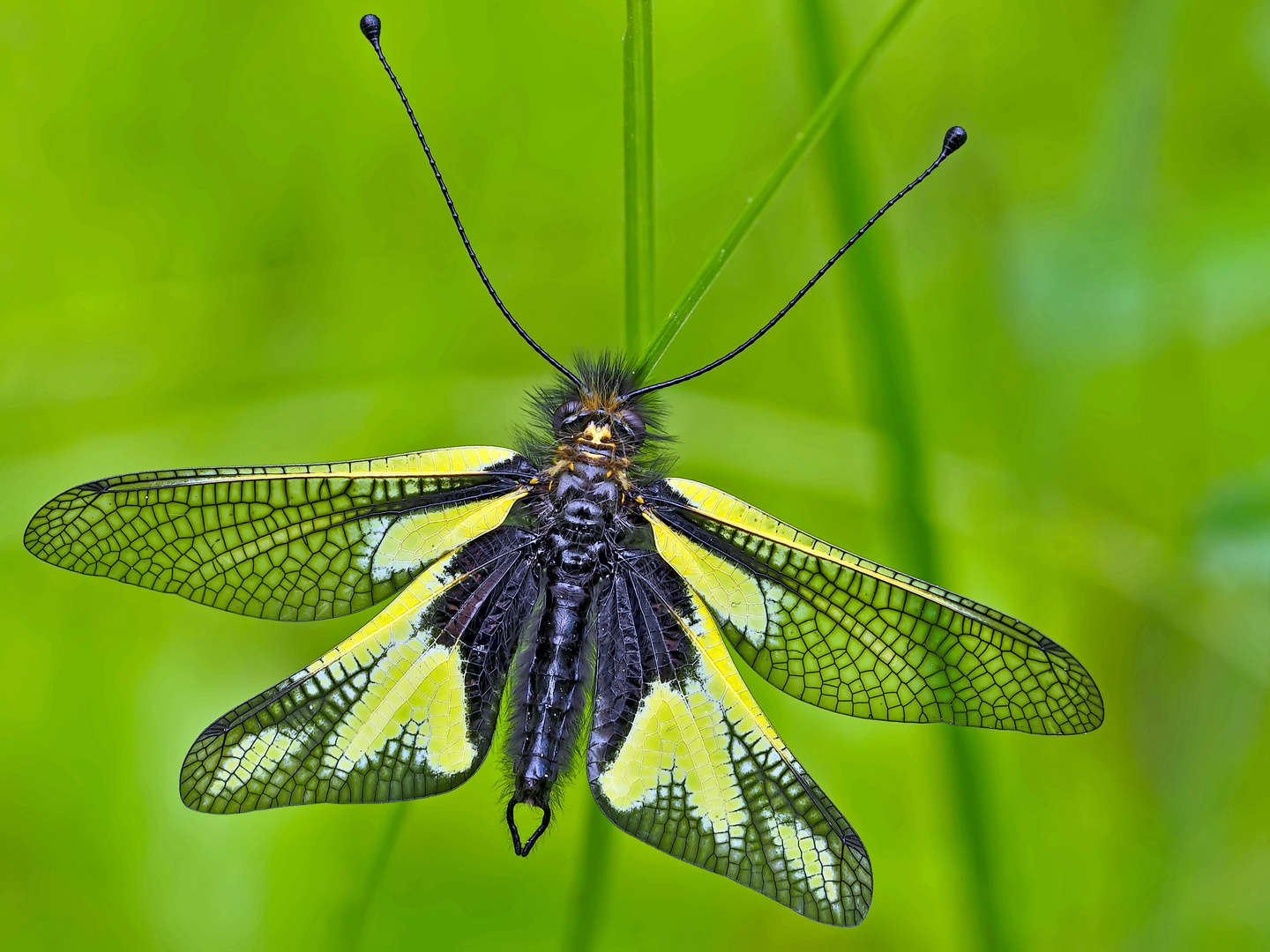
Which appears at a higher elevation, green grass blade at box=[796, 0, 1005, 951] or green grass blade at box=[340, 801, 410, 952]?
green grass blade at box=[796, 0, 1005, 951]

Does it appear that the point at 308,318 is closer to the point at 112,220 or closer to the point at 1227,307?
the point at 112,220

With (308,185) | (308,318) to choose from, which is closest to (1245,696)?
(308,318)

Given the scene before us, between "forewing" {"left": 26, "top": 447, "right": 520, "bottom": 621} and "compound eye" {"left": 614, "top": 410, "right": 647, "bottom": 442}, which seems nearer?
"forewing" {"left": 26, "top": 447, "right": 520, "bottom": 621}

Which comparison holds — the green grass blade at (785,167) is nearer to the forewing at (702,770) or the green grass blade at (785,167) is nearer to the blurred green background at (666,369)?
the forewing at (702,770)

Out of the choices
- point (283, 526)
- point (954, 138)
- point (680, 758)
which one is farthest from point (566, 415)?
point (954, 138)

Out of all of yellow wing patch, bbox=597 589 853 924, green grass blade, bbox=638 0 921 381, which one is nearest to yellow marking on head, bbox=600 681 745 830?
yellow wing patch, bbox=597 589 853 924

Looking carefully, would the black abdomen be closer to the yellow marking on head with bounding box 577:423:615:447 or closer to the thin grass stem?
the yellow marking on head with bounding box 577:423:615:447
